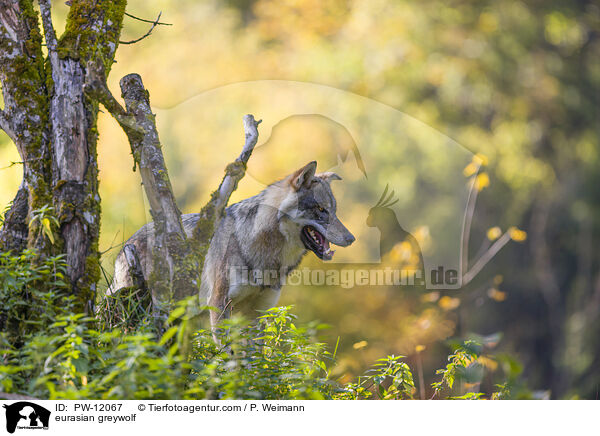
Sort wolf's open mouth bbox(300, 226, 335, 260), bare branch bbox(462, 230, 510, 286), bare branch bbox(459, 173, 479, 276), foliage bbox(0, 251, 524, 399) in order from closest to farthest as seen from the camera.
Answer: foliage bbox(0, 251, 524, 399) → wolf's open mouth bbox(300, 226, 335, 260) → bare branch bbox(459, 173, 479, 276) → bare branch bbox(462, 230, 510, 286)

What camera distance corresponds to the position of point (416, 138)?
717 cm

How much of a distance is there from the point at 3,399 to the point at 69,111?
53.0 inches

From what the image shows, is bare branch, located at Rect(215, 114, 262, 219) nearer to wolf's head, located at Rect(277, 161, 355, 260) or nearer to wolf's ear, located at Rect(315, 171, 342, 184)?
wolf's head, located at Rect(277, 161, 355, 260)

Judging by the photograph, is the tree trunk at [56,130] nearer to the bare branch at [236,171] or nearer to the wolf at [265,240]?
the bare branch at [236,171]

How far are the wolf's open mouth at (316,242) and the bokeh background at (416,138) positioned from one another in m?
A: 0.27

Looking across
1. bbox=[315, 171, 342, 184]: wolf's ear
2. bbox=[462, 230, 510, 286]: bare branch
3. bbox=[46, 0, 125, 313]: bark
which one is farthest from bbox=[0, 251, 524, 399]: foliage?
bbox=[462, 230, 510, 286]: bare branch

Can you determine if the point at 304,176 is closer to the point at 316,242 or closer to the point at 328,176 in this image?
the point at 328,176

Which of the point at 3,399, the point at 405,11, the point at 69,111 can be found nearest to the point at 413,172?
the point at 405,11

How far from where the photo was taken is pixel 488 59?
33.6 ft

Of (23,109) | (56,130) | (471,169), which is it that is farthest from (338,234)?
(471,169)

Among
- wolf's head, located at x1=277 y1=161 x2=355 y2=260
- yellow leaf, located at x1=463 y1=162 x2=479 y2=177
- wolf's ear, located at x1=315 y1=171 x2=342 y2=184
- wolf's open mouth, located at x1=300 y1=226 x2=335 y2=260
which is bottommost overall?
wolf's open mouth, located at x1=300 y1=226 x2=335 y2=260

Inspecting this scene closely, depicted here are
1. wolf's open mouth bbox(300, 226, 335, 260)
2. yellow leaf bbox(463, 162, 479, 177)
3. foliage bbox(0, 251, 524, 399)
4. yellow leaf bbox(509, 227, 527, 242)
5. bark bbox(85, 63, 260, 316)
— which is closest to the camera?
foliage bbox(0, 251, 524, 399)

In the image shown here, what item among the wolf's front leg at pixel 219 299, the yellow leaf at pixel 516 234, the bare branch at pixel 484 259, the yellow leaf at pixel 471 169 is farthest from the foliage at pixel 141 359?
the bare branch at pixel 484 259

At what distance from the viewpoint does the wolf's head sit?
3.73m
